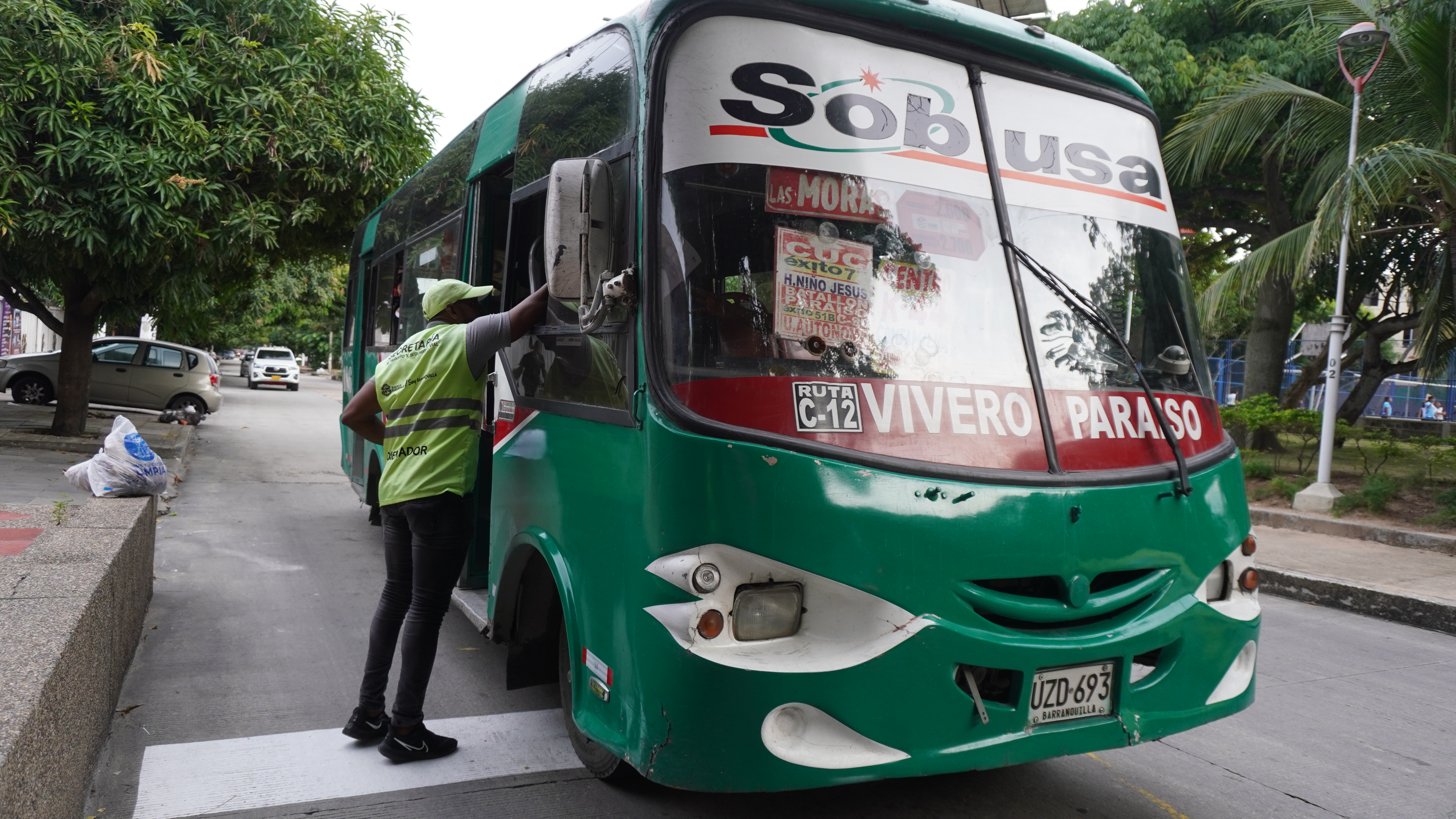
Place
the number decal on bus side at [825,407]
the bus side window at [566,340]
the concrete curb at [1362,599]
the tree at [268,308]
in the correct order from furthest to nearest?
1. the tree at [268,308]
2. the concrete curb at [1362,599]
3. the bus side window at [566,340]
4. the number decal on bus side at [825,407]

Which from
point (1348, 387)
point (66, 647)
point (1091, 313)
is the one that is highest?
point (1348, 387)

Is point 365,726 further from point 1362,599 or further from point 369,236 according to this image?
point 1362,599

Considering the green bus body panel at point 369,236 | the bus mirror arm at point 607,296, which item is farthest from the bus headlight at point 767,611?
the green bus body panel at point 369,236

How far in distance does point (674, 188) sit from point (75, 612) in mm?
2450

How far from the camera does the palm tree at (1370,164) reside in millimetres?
9484

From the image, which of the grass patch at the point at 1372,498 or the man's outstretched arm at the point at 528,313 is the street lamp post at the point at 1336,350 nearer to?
the grass patch at the point at 1372,498

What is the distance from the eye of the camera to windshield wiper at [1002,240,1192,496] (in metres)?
3.27

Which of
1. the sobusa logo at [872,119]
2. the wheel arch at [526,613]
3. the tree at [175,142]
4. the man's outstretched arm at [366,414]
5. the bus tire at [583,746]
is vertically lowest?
the bus tire at [583,746]

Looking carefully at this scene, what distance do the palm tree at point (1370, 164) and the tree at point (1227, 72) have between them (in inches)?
11.3

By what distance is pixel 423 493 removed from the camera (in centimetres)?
373

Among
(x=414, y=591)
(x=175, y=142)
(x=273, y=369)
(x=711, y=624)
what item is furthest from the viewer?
(x=273, y=369)

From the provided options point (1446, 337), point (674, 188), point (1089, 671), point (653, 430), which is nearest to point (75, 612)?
point (653, 430)

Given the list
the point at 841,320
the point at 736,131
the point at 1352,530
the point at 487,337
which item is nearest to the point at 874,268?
the point at 841,320

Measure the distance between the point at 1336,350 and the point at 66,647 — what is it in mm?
11443
